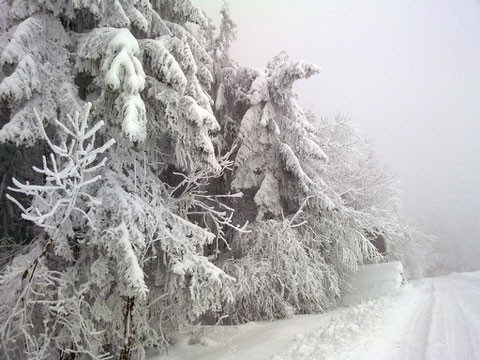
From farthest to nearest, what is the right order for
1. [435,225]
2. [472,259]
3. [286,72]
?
[435,225] < [472,259] < [286,72]

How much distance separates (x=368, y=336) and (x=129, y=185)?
494cm

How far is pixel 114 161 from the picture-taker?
6.32m

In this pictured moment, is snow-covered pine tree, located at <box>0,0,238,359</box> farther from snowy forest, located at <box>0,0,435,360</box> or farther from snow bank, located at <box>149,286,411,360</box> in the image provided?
snow bank, located at <box>149,286,411,360</box>

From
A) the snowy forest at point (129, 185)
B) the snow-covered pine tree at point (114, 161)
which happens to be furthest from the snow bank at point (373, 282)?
the snow-covered pine tree at point (114, 161)

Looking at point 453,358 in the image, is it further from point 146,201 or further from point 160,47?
point 160,47

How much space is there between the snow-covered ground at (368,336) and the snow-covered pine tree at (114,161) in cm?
109

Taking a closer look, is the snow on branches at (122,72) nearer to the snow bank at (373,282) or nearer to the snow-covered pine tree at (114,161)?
the snow-covered pine tree at (114,161)

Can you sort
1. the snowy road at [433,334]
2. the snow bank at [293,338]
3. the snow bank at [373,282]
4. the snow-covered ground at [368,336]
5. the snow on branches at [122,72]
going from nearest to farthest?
1. the snowy road at [433,334]
2. the snow-covered ground at [368,336]
3. the snow bank at [293,338]
4. the snow on branches at [122,72]
5. the snow bank at [373,282]

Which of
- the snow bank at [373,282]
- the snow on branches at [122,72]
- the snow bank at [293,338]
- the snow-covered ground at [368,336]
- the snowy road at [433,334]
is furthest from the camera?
the snow bank at [373,282]

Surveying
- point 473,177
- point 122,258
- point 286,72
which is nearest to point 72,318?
point 122,258

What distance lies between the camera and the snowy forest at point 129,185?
5.12 meters

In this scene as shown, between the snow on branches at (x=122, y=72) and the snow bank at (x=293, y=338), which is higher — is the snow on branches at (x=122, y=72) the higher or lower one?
the higher one

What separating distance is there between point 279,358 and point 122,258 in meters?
2.88

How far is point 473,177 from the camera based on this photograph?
98625 millimetres
